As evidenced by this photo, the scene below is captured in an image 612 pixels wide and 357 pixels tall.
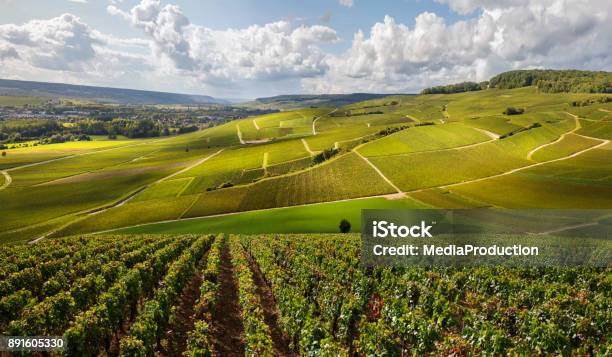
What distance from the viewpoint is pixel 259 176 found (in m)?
118

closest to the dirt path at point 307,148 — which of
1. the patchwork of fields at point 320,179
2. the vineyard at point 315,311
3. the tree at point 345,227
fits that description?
the patchwork of fields at point 320,179

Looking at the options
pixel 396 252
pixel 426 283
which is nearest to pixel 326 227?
pixel 396 252

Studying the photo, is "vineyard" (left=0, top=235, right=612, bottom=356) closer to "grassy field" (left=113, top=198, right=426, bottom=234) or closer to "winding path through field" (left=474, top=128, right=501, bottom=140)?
"grassy field" (left=113, top=198, right=426, bottom=234)

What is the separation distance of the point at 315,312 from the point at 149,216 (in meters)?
70.4

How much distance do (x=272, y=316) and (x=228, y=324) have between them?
3205 millimetres


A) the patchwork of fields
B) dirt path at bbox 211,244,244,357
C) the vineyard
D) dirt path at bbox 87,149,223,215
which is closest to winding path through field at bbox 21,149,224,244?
dirt path at bbox 87,149,223,215

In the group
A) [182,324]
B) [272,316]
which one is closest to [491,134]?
[272,316]

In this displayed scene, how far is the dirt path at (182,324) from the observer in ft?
68.1

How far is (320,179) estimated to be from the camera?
103m

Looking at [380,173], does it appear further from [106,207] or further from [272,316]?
[272,316]

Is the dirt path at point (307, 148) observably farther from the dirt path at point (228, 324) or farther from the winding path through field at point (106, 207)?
the dirt path at point (228, 324)

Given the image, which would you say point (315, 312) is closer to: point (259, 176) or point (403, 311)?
point (403, 311)

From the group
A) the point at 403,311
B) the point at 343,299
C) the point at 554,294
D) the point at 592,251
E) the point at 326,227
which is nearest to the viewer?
the point at 403,311

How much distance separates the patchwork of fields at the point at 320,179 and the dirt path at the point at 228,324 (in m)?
38.3
